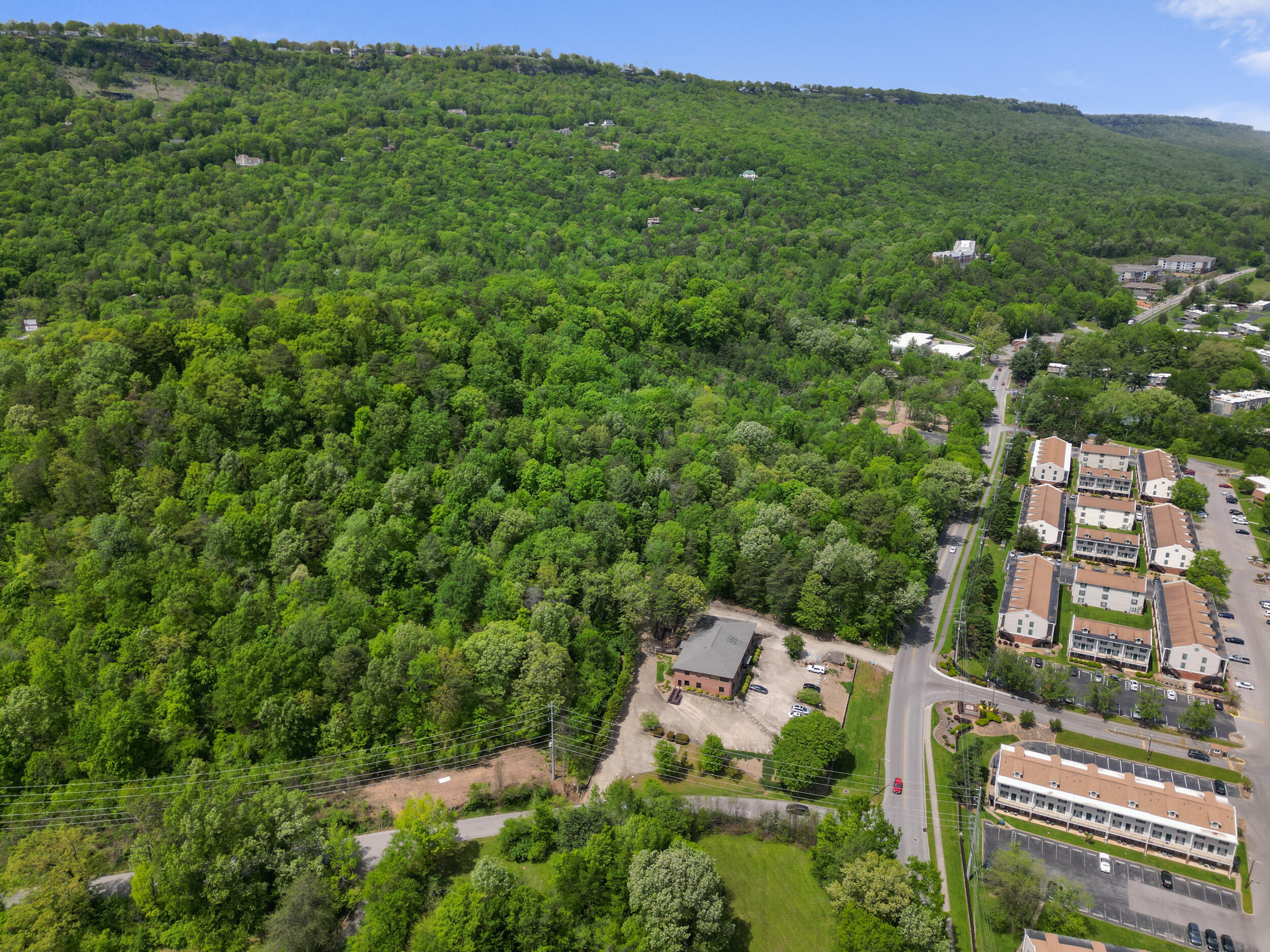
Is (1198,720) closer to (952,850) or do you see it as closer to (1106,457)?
(952,850)

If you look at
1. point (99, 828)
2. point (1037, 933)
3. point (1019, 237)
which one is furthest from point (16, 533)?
point (1019, 237)

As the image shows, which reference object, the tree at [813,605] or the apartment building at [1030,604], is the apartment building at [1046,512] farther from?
the tree at [813,605]

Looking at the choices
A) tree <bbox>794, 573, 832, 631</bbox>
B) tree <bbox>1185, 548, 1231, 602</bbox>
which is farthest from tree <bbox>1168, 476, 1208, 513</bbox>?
tree <bbox>794, 573, 832, 631</bbox>

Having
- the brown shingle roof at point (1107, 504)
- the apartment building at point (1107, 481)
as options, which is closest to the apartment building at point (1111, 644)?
the brown shingle roof at point (1107, 504)

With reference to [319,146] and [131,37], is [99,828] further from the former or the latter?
[131,37]

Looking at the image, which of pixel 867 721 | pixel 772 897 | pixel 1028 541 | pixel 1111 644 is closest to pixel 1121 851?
pixel 867 721

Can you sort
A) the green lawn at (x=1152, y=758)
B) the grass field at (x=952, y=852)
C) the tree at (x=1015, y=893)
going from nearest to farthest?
the tree at (x=1015, y=893) < the grass field at (x=952, y=852) < the green lawn at (x=1152, y=758)
